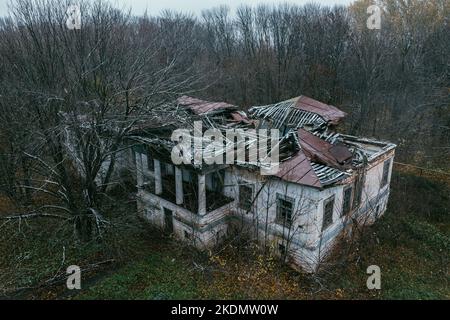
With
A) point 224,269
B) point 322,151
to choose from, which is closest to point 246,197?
point 224,269

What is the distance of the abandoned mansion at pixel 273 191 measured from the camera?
15.0 metres

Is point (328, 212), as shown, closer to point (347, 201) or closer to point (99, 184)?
point (347, 201)

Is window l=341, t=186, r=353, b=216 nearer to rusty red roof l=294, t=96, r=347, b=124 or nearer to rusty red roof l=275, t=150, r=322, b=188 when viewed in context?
rusty red roof l=275, t=150, r=322, b=188

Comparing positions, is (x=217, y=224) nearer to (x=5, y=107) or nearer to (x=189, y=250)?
(x=189, y=250)

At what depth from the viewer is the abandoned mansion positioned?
15.0 m

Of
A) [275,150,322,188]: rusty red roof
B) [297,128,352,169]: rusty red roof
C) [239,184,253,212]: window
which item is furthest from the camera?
[239,184,253,212]: window

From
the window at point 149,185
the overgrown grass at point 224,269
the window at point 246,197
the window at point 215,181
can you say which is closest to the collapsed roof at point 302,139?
the window at point 246,197

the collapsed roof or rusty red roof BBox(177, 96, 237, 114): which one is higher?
rusty red roof BBox(177, 96, 237, 114)

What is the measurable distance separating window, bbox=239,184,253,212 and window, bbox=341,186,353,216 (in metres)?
4.46

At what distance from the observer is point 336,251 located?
16.6m

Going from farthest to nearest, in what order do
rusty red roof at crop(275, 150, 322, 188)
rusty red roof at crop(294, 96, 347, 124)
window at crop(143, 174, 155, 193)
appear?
rusty red roof at crop(294, 96, 347, 124)
window at crop(143, 174, 155, 193)
rusty red roof at crop(275, 150, 322, 188)

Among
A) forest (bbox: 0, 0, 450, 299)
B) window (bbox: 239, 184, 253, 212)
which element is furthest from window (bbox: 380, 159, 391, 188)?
window (bbox: 239, 184, 253, 212)

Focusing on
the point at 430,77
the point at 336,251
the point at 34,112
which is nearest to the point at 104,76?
the point at 34,112
